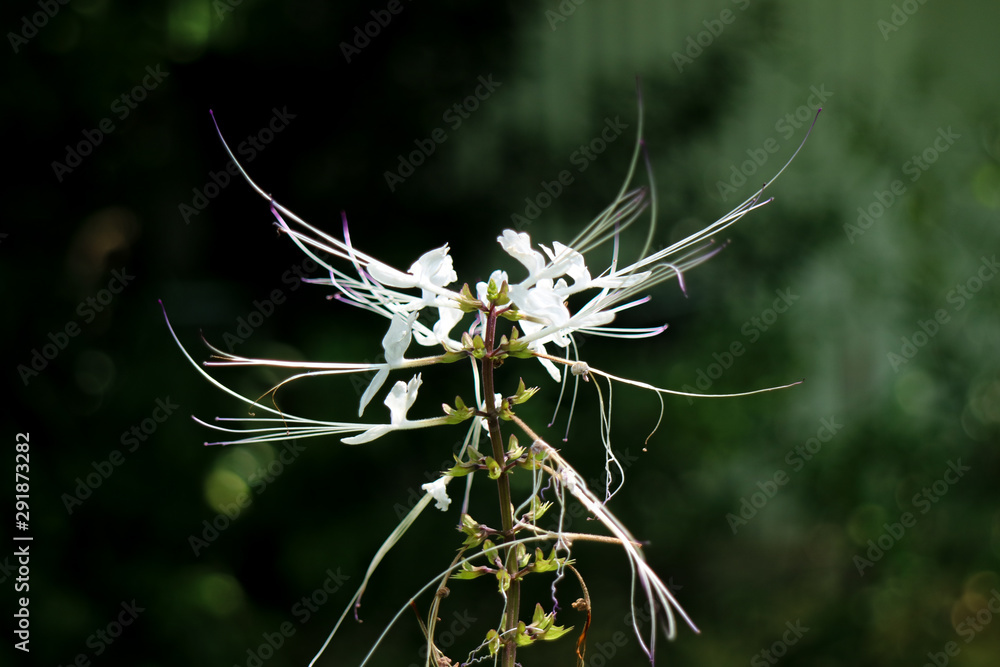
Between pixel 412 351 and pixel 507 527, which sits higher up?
pixel 412 351

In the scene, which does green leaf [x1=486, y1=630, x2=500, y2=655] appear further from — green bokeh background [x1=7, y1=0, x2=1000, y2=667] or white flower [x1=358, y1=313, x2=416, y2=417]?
green bokeh background [x1=7, y1=0, x2=1000, y2=667]

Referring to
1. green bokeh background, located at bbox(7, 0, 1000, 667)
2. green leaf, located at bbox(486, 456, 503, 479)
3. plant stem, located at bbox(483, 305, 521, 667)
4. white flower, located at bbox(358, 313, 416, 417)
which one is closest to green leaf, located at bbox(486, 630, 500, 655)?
plant stem, located at bbox(483, 305, 521, 667)

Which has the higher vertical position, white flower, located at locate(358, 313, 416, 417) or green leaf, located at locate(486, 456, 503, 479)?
white flower, located at locate(358, 313, 416, 417)

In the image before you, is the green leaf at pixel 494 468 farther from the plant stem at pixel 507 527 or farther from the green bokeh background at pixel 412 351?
the green bokeh background at pixel 412 351

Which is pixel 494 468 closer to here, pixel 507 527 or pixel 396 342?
pixel 507 527

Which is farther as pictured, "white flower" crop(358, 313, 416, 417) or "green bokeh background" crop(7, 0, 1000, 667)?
"green bokeh background" crop(7, 0, 1000, 667)

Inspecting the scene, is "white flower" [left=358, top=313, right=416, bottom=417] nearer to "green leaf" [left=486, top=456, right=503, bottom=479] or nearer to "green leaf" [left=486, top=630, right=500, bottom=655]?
"green leaf" [left=486, top=456, right=503, bottom=479]

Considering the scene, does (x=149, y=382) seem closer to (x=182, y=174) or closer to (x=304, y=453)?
(x=304, y=453)

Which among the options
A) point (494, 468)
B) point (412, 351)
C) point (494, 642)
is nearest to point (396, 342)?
point (494, 468)
